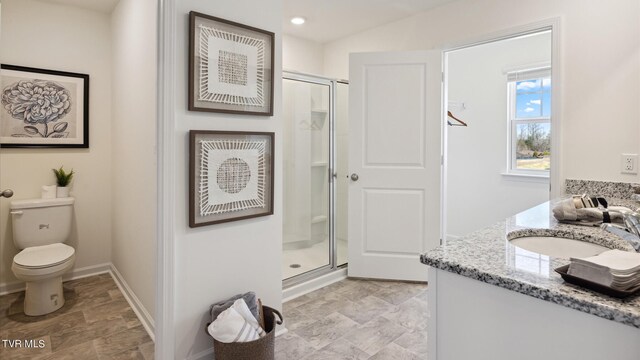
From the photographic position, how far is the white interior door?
2998mm

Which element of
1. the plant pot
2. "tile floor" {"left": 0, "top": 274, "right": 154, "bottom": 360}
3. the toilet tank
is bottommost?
"tile floor" {"left": 0, "top": 274, "right": 154, "bottom": 360}

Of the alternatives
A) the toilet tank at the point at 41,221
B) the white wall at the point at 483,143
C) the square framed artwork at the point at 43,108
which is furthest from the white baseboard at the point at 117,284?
the white wall at the point at 483,143

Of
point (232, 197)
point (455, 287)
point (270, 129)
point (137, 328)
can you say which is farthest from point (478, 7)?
point (137, 328)

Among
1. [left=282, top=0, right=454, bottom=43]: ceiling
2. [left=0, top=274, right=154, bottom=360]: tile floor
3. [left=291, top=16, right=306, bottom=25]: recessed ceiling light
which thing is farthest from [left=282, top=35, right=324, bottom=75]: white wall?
[left=0, top=274, right=154, bottom=360]: tile floor

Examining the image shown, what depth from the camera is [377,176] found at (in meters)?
3.11

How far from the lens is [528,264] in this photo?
91 centimetres

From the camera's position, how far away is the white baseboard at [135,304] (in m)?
2.28

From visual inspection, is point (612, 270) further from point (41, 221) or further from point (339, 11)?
point (41, 221)

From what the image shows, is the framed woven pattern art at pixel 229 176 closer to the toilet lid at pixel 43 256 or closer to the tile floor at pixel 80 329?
the tile floor at pixel 80 329

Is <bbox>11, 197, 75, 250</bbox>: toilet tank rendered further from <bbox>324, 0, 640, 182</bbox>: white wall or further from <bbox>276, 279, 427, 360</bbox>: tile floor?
<bbox>324, 0, 640, 182</bbox>: white wall

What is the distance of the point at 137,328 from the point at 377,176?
2152 mm

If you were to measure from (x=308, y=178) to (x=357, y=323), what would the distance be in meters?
1.48

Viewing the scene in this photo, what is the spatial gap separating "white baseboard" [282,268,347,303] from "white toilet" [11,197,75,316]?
1622 mm

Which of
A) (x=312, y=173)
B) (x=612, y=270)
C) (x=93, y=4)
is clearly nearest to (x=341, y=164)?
(x=312, y=173)
